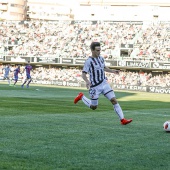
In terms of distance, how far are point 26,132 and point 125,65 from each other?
53.1 m

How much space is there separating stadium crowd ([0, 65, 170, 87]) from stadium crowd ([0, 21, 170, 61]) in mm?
2065

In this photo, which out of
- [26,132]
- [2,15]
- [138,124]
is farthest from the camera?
[2,15]

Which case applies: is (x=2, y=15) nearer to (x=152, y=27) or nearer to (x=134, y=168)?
(x=152, y=27)

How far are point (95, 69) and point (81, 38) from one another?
57.4 metres

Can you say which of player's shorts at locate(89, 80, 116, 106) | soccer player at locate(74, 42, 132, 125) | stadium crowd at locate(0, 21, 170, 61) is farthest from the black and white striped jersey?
stadium crowd at locate(0, 21, 170, 61)

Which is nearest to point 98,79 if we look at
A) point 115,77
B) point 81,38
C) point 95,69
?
point 95,69

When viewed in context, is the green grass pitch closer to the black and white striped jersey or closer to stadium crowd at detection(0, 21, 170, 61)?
the black and white striped jersey

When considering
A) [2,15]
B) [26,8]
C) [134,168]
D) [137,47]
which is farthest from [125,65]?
[26,8]

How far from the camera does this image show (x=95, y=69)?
15.4 m

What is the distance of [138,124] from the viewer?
1589 cm

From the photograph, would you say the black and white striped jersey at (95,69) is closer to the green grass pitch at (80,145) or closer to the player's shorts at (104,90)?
the player's shorts at (104,90)

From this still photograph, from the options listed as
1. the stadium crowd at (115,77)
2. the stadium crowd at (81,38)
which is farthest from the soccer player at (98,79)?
the stadium crowd at (81,38)

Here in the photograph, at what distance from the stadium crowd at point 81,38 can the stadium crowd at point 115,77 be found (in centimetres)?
207

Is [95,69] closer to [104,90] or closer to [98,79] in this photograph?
[98,79]
